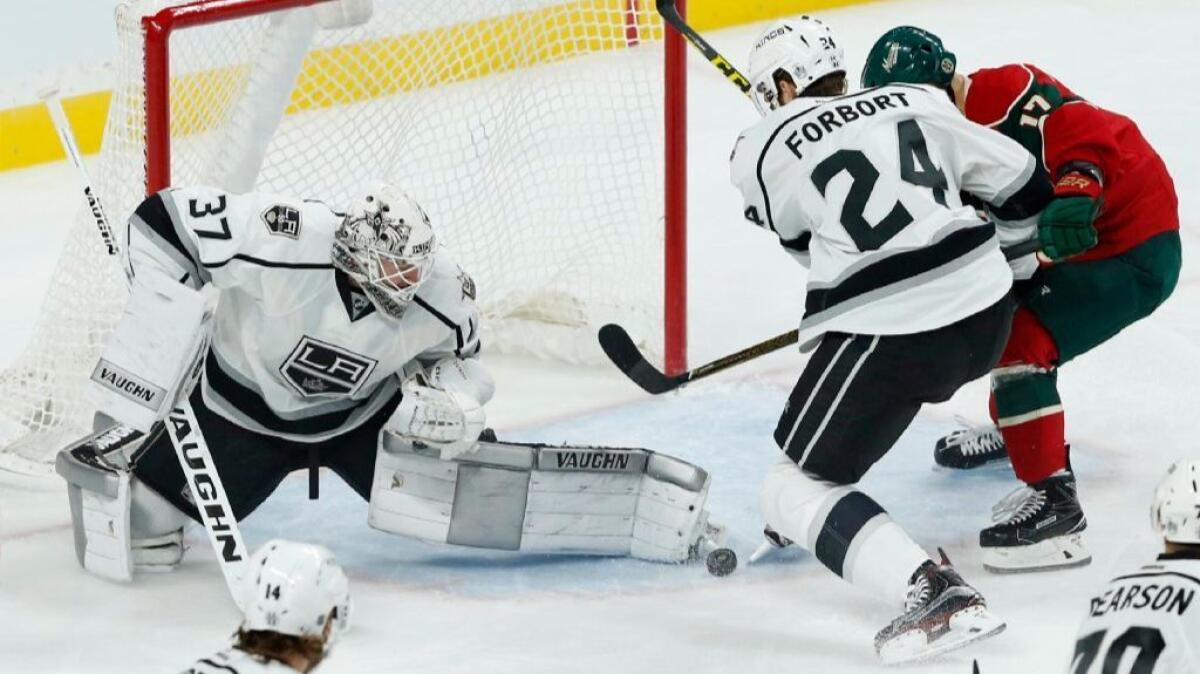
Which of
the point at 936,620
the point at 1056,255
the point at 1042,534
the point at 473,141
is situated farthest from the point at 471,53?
the point at 936,620

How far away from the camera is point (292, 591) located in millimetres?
2500

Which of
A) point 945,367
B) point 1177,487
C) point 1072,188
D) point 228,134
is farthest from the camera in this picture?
point 228,134

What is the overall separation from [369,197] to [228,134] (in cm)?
92

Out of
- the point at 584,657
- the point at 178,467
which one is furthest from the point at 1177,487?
the point at 178,467

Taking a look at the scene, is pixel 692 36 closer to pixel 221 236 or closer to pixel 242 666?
pixel 221 236

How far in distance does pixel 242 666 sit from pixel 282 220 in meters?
1.48

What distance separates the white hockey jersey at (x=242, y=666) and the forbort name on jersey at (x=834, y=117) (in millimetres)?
1526

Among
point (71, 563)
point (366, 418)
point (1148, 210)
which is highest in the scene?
point (1148, 210)

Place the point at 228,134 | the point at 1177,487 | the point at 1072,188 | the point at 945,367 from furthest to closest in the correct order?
the point at 228,134
the point at 1072,188
the point at 945,367
the point at 1177,487

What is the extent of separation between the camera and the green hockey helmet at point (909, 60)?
13.3 feet

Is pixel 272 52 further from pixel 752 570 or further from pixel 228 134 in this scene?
pixel 752 570

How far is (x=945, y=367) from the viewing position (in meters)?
3.73

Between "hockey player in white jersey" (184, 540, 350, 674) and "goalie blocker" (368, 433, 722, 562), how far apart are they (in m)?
1.53

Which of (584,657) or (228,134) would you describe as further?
(228,134)
